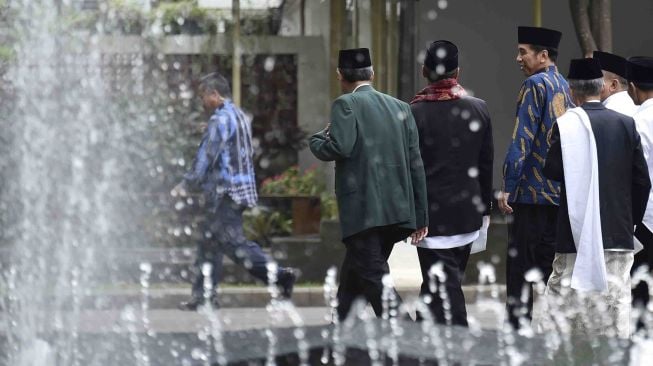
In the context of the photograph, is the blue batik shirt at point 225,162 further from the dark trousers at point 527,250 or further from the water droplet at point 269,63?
the water droplet at point 269,63

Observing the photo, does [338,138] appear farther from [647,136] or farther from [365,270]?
[647,136]

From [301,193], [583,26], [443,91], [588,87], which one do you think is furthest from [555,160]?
[301,193]

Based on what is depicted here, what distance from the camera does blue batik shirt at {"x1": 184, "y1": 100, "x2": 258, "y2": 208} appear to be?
9.82m

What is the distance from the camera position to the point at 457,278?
742 centimetres

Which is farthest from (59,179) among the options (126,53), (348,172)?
(126,53)

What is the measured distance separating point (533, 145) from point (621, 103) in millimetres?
656

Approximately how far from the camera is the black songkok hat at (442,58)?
742 centimetres

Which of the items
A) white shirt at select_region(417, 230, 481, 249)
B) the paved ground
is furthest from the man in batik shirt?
the paved ground

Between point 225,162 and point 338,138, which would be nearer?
point 338,138

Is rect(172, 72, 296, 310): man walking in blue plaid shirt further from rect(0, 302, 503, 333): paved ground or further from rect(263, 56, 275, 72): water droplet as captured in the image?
rect(263, 56, 275, 72): water droplet

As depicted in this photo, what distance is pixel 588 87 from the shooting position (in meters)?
6.88

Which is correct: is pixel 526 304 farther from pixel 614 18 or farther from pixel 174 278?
pixel 614 18

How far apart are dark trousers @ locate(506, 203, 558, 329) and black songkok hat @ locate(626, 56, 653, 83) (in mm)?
856

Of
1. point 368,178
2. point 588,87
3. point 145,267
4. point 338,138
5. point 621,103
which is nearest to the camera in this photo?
point 588,87
